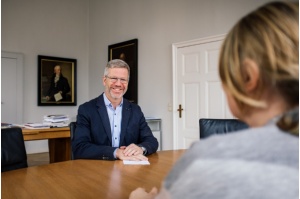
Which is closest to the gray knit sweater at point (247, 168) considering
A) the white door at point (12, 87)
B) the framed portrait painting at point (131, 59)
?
the framed portrait painting at point (131, 59)

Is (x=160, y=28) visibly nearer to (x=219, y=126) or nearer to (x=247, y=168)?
(x=219, y=126)

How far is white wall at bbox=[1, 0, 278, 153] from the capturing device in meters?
4.31

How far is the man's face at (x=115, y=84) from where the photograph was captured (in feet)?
7.43

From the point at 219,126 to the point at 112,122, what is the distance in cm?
89

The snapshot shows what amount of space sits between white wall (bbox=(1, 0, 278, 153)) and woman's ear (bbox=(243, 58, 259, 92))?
347 centimetres

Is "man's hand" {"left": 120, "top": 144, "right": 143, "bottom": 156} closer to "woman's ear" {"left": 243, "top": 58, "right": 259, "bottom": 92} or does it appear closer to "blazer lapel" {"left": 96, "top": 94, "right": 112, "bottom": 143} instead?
"blazer lapel" {"left": 96, "top": 94, "right": 112, "bottom": 143}

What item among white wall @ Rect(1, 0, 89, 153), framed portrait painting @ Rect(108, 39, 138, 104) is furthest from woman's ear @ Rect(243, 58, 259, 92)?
white wall @ Rect(1, 0, 89, 153)

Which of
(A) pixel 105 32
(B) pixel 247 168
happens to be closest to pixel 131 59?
(A) pixel 105 32

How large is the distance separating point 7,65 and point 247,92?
19.6 feet

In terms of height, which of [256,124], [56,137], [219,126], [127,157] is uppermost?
[256,124]

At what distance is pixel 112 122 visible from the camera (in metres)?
2.25

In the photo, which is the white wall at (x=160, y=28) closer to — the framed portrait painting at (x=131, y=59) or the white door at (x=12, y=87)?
the framed portrait painting at (x=131, y=59)

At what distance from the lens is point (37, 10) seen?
6.05 m

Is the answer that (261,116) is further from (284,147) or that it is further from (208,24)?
(208,24)
